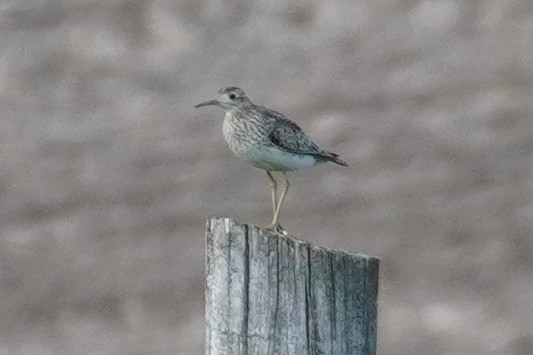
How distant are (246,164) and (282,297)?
14.1 m

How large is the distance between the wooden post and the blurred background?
36.3 feet

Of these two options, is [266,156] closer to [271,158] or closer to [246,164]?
[271,158]

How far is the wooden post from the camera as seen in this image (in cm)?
538

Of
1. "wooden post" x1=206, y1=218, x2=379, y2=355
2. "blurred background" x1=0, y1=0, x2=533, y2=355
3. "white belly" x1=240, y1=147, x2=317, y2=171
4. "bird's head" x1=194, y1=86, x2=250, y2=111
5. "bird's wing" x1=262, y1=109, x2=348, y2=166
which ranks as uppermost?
"blurred background" x1=0, y1=0, x2=533, y2=355

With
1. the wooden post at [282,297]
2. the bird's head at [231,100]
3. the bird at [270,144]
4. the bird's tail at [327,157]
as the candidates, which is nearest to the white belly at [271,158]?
the bird at [270,144]

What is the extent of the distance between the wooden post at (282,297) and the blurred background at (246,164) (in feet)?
36.3

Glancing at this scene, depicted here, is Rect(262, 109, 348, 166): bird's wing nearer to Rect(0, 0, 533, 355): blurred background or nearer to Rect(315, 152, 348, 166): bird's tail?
Rect(315, 152, 348, 166): bird's tail

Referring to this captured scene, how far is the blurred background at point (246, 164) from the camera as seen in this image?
17.7 metres

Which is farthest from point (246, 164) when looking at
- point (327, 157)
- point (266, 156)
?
point (266, 156)

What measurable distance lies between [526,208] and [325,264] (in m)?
13.1

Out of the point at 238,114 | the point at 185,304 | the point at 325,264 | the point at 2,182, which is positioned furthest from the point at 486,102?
the point at 325,264

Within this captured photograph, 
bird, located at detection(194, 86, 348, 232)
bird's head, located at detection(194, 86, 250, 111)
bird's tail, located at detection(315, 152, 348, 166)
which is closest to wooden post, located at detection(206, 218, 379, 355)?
bird, located at detection(194, 86, 348, 232)

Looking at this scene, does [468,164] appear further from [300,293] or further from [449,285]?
[300,293]

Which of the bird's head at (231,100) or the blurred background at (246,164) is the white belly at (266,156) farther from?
the blurred background at (246,164)
